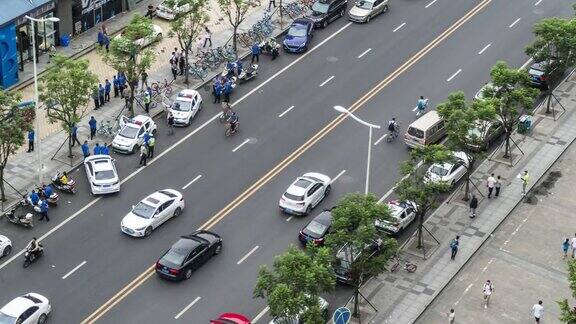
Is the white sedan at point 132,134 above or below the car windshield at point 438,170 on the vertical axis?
below

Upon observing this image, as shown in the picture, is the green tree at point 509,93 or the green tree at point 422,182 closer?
the green tree at point 422,182

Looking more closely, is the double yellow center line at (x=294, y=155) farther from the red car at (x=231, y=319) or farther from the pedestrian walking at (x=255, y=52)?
the pedestrian walking at (x=255, y=52)

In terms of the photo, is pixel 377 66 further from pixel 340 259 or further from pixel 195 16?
pixel 340 259

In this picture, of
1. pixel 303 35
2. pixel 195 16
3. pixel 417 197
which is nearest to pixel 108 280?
pixel 417 197

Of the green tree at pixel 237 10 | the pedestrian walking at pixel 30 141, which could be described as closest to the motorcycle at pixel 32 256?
the pedestrian walking at pixel 30 141

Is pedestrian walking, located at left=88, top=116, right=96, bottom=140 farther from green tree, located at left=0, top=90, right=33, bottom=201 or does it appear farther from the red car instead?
the red car

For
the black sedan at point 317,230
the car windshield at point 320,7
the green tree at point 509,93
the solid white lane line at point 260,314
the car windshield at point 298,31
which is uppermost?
the green tree at point 509,93

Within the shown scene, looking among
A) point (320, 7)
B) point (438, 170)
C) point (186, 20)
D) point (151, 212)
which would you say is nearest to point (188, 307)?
point (151, 212)
